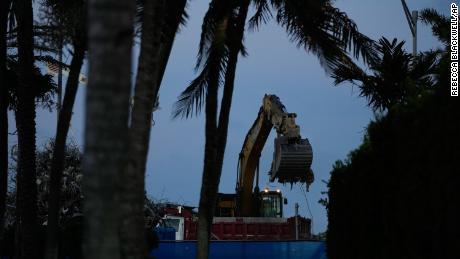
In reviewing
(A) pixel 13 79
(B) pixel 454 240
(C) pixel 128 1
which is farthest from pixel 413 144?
(A) pixel 13 79

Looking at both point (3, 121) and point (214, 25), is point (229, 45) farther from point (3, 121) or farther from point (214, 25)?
point (3, 121)

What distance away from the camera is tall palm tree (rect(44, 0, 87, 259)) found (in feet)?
51.4

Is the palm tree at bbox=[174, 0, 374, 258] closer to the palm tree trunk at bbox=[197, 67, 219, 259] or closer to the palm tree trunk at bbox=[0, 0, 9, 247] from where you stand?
the palm tree trunk at bbox=[197, 67, 219, 259]

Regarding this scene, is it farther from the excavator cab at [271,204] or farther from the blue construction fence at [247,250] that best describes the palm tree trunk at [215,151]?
the excavator cab at [271,204]

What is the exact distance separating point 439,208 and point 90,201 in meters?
4.74

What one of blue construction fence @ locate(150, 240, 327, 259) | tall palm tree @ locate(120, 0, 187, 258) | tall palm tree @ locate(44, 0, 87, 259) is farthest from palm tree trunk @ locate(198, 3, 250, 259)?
blue construction fence @ locate(150, 240, 327, 259)

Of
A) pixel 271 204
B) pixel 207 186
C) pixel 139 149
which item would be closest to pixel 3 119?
pixel 207 186

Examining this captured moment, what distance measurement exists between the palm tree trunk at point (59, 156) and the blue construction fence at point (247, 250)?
504 centimetres

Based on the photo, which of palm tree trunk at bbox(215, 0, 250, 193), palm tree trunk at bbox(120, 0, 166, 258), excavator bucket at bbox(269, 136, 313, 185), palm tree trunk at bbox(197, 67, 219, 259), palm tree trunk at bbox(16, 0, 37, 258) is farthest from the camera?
excavator bucket at bbox(269, 136, 313, 185)

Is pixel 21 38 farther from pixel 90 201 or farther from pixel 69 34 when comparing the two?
pixel 90 201

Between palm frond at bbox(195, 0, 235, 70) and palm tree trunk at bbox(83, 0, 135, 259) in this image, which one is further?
palm frond at bbox(195, 0, 235, 70)

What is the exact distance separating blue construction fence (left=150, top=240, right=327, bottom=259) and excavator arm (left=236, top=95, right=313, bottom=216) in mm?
6876

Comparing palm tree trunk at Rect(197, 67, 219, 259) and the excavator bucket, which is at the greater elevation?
the excavator bucket

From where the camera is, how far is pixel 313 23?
15.2 metres
